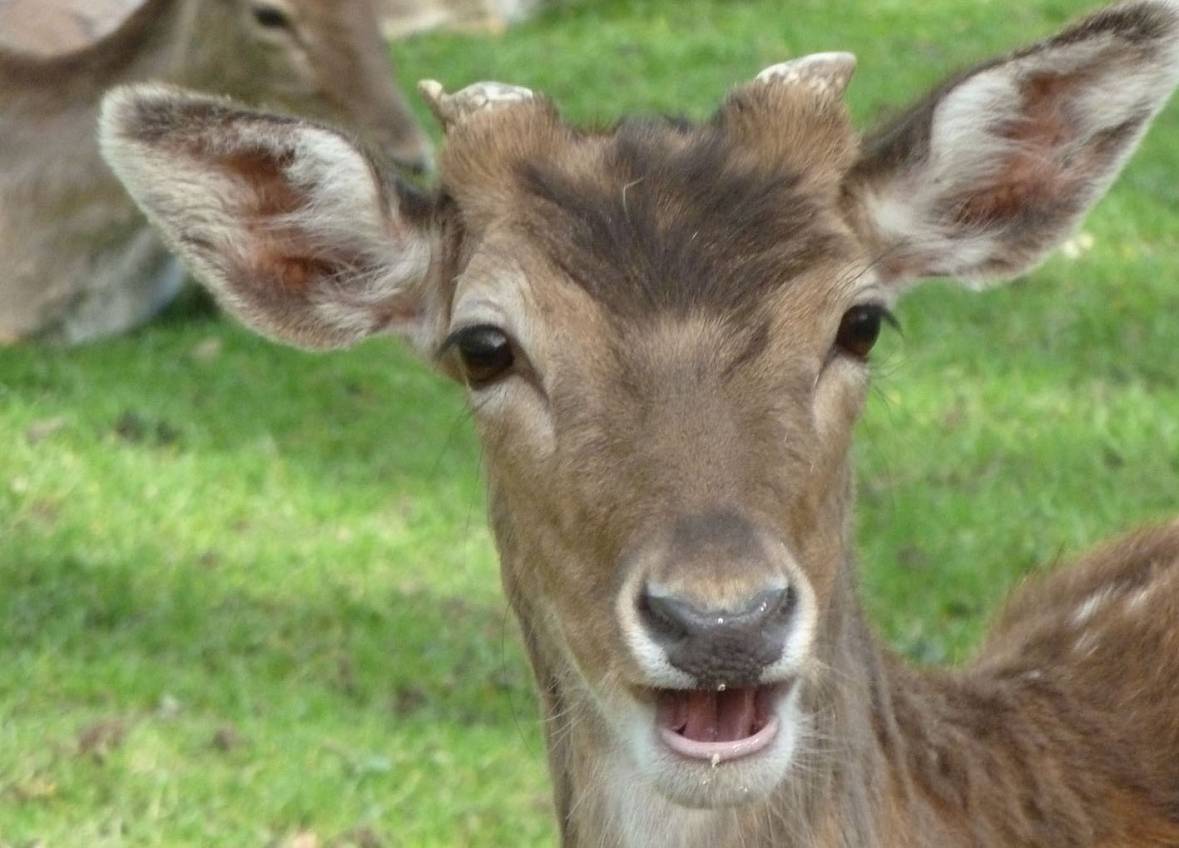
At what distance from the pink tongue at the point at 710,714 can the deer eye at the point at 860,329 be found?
0.76 meters

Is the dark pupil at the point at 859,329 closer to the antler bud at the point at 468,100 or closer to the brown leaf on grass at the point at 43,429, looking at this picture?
the antler bud at the point at 468,100

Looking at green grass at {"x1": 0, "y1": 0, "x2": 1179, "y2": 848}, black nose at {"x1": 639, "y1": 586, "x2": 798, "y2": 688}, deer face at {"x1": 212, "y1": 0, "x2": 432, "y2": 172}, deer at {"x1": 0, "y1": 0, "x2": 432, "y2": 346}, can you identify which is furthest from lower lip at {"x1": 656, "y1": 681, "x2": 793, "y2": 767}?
deer face at {"x1": 212, "y1": 0, "x2": 432, "y2": 172}

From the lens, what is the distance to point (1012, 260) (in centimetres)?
482

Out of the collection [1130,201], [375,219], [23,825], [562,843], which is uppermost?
[375,219]

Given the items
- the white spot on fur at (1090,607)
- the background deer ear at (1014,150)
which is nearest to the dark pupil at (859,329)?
the background deer ear at (1014,150)

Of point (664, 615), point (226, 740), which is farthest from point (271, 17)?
point (664, 615)

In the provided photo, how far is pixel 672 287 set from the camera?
4.16 metres

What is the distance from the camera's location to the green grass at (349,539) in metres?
6.59

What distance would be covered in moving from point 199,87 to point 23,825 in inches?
225

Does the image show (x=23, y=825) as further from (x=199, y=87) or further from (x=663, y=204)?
(x=199, y=87)

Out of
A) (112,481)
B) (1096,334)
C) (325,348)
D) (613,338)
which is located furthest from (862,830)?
(1096,334)

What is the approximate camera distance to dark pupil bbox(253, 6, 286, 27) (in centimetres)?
1120

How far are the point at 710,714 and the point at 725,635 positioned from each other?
318 millimetres

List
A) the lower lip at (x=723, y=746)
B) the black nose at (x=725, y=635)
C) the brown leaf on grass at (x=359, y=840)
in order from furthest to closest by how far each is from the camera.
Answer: the brown leaf on grass at (x=359, y=840) < the lower lip at (x=723, y=746) < the black nose at (x=725, y=635)
